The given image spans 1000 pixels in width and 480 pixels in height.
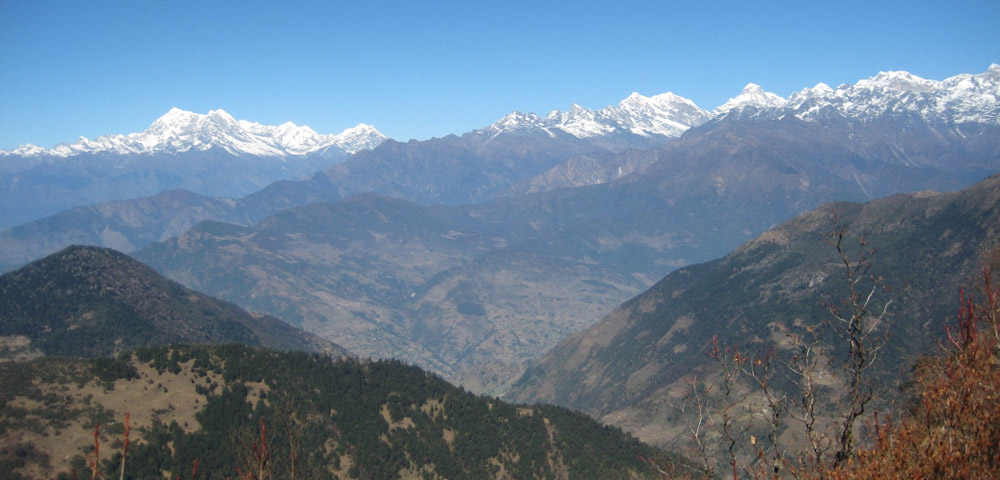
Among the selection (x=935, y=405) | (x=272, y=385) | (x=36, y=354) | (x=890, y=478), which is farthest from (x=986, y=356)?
(x=36, y=354)

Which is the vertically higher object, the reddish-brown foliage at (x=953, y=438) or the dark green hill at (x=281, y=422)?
the reddish-brown foliage at (x=953, y=438)

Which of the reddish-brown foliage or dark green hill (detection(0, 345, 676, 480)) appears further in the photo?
dark green hill (detection(0, 345, 676, 480))

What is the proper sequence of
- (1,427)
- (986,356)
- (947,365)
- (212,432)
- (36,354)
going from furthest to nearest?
(36,354) < (212,432) < (1,427) < (986,356) < (947,365)

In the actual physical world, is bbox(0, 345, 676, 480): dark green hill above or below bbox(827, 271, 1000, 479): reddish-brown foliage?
below

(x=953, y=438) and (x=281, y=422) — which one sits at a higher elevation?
(x=953, y=438)

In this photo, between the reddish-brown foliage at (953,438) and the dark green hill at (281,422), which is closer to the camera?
the reddish-brown foliage at (953,438)

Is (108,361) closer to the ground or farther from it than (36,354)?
farther from it

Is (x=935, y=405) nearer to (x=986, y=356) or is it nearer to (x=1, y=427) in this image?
(x=986, y=356)

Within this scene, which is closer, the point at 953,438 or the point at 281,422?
the point at 953,438
